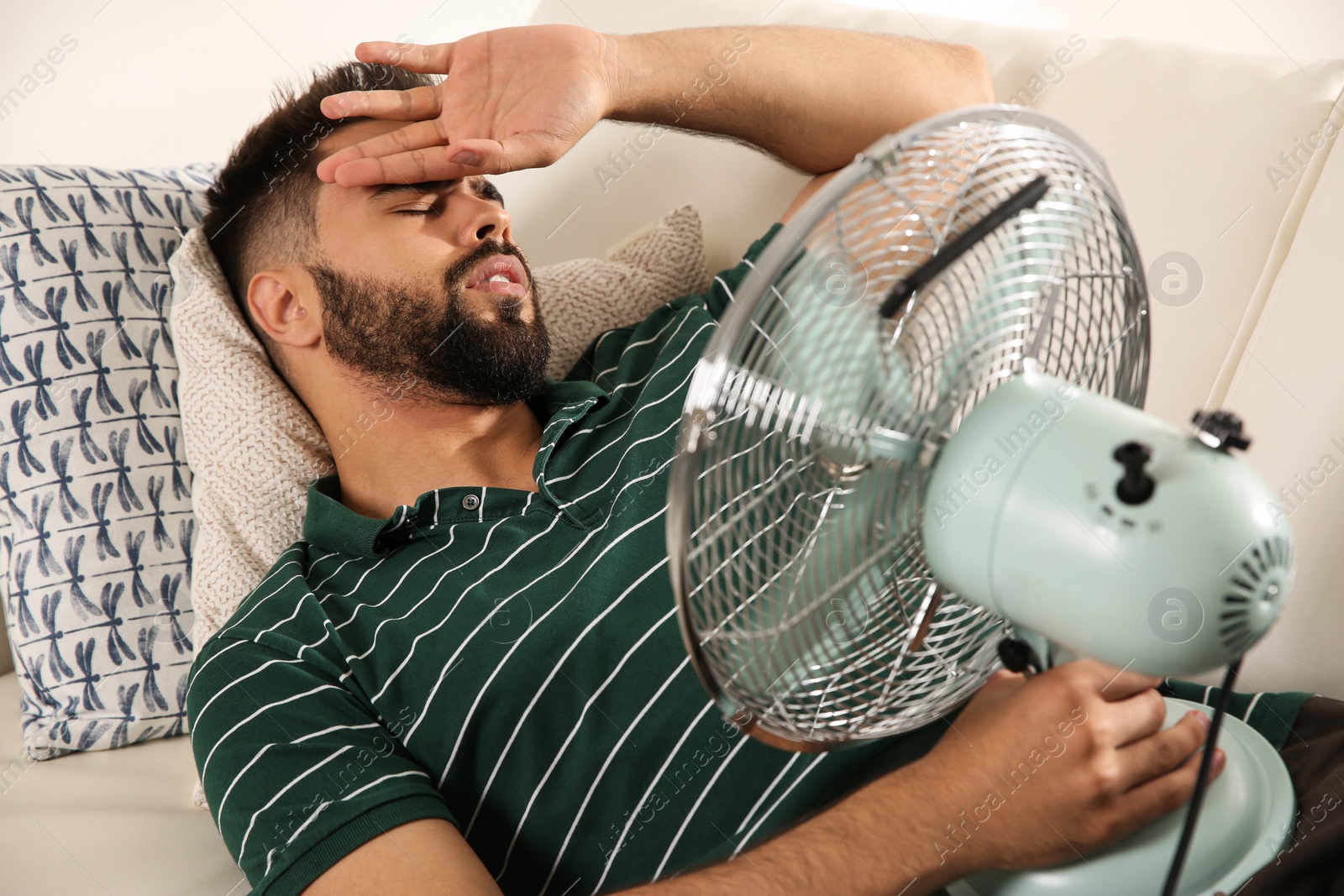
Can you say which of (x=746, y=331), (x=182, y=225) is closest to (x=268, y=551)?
(x=182, y=225)

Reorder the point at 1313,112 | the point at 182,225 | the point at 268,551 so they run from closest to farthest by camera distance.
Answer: the point at 1313,112
the point at 268,551
the point at 182,225

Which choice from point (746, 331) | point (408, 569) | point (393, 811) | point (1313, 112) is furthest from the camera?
point (408, 569)

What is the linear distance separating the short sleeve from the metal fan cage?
41 centimetres

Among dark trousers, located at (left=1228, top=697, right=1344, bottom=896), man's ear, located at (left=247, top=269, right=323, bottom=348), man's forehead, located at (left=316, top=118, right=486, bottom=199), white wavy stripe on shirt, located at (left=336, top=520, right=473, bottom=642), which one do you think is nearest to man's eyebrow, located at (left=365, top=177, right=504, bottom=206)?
man's forehead, located at (left=316, top=118, right=486, bottom=199)

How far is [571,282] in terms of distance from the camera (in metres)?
1.38

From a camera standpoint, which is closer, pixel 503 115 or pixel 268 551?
pixel 503 115

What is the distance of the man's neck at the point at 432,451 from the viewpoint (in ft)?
3.91

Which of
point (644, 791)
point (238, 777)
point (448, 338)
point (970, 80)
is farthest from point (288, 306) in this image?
point (970, 80)

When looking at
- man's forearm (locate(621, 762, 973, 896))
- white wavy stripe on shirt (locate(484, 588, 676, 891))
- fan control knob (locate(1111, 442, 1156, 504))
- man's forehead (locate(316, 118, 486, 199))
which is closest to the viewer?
fan control knob (locate(1111, 442, 1156, 504))

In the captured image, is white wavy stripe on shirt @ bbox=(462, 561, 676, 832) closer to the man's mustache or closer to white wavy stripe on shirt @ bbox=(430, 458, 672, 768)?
white wavy stripe on shirt @ bbox=(430, 458, 672, 768)

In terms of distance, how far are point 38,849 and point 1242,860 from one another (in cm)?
115

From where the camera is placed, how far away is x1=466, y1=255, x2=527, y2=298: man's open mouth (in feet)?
3.77

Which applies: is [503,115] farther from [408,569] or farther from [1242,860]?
[1242,860]

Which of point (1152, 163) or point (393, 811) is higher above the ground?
point (1152, 163)
